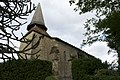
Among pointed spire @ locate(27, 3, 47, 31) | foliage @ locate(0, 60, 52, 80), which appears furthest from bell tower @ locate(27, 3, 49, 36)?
foliage @ locate(0, 60, 52, 80)

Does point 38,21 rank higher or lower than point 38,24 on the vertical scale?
higher

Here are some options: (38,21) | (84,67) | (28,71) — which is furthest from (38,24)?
(84,67)

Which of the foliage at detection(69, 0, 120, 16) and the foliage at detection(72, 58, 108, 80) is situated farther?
the foliage at detection(72, 58, 108, 80)

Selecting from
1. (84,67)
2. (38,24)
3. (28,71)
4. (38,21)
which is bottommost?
(28,71)

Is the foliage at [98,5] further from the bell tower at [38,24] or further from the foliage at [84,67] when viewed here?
the bell tower at [38,24]

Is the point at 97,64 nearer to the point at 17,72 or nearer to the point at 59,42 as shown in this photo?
the point at 17,72

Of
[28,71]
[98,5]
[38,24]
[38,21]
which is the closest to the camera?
[98,5]

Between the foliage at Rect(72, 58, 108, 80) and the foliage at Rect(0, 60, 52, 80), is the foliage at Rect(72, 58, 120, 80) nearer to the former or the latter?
the foliage at Rect(72, 58, 108, 80)

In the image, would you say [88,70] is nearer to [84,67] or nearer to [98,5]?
[84,67]

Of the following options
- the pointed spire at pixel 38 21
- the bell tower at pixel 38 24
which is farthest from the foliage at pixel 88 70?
the pointed spire at pixel 38 21

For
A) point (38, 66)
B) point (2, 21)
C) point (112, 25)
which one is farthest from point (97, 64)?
point (2, 21)

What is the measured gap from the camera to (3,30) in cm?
445

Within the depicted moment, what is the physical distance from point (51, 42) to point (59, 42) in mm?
1442

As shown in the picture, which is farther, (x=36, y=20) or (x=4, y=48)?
(x=36, y=20)
